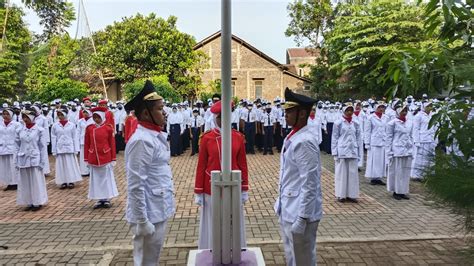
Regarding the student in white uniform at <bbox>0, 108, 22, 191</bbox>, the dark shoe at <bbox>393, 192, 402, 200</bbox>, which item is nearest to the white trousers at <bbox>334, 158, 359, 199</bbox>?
the dark shoe at <bbox>393, 192, 402, 200</bbox>

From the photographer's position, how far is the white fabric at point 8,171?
31.5 feet

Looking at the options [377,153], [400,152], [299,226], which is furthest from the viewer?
[377,153]

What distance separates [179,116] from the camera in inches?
598

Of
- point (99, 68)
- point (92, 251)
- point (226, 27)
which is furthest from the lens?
point (99, 68)

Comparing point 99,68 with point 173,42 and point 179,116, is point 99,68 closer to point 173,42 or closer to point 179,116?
point 173,42

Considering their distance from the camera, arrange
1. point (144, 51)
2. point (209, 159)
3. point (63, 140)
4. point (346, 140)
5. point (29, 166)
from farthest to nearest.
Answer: point (144, 51) → point (63, 140) → point (346, 140) → point (29, 166) → point (209, 159)

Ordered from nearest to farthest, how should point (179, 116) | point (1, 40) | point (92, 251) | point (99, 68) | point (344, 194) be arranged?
point (92, 251)
point (344, 194)
point (179, 116)
point (1, 40)
point (99, 68)

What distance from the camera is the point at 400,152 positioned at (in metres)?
8.09

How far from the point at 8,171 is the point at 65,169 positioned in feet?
5.07

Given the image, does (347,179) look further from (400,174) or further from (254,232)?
(254,232)

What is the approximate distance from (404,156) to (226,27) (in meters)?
6.52

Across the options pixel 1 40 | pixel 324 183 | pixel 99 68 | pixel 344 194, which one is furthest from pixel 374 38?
pixel 1 40

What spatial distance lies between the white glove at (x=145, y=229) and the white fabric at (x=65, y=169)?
6.91 meters

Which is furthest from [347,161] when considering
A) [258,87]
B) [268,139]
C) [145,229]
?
[258,87]
